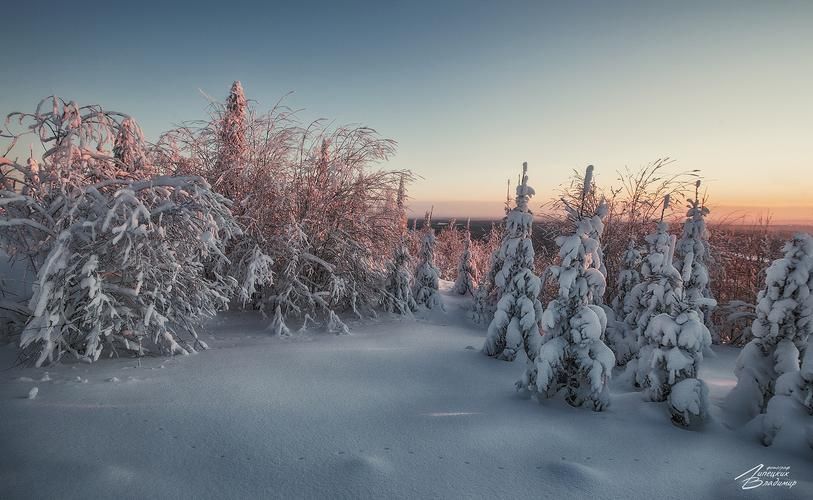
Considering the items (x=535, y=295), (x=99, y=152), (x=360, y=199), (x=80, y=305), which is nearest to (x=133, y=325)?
(x=80, y=305)

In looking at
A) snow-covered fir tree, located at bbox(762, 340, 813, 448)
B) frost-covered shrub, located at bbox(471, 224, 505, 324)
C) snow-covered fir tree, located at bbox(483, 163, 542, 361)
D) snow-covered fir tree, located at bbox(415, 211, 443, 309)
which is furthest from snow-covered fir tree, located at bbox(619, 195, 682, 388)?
snow-covered fir tree, located at bbox(415, 211, 443, 309)

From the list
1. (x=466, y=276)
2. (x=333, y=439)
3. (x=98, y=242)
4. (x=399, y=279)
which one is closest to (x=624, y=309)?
(x=399, y=279)

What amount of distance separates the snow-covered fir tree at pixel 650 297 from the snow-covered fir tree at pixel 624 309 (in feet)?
0.09

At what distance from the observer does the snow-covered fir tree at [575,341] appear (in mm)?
6281

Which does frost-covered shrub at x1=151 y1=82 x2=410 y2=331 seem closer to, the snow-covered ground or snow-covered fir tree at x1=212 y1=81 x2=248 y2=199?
snow-covered fir tree at x1=212 y1=81 x2=248 y2=199

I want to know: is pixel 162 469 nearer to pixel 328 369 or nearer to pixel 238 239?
pixel 328 369

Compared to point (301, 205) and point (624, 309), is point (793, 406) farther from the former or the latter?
point (301, 205)

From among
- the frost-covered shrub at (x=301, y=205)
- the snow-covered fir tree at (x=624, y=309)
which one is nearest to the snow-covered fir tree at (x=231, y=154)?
the frost-covered shrub at (x=301, y=205)

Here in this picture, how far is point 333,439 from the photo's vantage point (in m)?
4.85

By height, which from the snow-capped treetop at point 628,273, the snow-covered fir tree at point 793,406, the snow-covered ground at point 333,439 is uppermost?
the snow-capped treetop at point 628,273

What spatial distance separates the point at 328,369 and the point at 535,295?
4588mm

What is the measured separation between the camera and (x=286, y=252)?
1107 centimetres

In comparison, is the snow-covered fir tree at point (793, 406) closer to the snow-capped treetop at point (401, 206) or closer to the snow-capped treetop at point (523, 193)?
the snow-capped treetop at point (523, 193)

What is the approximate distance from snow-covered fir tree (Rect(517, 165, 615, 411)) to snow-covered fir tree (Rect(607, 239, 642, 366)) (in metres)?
4.77
